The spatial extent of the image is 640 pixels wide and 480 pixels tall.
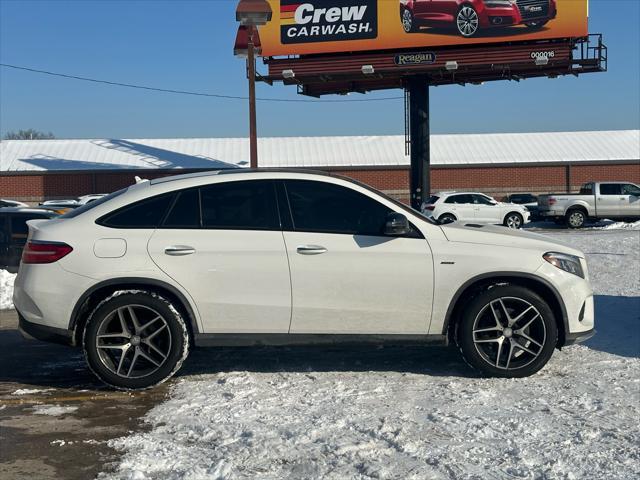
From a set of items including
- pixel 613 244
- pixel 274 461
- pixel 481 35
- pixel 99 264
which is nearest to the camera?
pixel 274 461

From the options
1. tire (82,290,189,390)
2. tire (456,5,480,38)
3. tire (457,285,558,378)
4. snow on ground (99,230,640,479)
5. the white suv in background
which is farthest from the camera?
tire (456,5,480,38)

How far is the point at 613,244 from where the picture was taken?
582 inches

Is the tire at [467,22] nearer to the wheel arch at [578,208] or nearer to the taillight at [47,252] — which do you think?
the wheel arch at [578,208]

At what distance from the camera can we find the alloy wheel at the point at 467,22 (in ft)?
94.2

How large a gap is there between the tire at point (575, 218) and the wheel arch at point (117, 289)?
25288mm

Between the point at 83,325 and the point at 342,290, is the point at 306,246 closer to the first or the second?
the point at 342,290

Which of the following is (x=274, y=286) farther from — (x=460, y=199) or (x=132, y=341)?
(x=460, y=199)

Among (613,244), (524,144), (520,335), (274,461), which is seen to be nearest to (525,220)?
(613,244)

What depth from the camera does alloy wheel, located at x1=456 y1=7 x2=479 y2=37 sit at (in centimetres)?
2870

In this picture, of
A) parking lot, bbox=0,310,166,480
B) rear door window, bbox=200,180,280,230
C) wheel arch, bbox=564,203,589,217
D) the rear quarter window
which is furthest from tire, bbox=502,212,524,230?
the rear quarter window

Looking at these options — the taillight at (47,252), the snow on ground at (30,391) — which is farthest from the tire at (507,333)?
the snow on ground at (30,391)

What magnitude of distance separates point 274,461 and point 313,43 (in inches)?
1058

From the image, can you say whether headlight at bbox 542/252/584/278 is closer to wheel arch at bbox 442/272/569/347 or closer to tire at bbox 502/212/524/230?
wheel arch at bbox 442/272/569/347

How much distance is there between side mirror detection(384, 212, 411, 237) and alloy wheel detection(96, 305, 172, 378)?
1.91m
